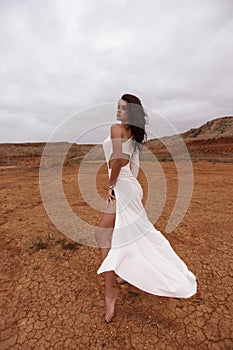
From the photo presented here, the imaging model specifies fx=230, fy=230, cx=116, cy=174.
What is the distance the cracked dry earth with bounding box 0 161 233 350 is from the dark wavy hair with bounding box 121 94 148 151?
146 cm

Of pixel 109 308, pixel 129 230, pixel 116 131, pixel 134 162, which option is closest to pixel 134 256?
pixel 129 230

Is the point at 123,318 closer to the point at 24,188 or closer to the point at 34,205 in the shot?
the point at 34,205

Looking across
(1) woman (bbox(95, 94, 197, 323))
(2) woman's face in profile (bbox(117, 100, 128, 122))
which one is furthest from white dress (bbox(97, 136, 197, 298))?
(2) woman's face in profile (bbox(117, 100, 128, 122))

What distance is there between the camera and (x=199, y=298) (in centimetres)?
210

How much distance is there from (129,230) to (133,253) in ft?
0.63

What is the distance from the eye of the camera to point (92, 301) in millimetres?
2076

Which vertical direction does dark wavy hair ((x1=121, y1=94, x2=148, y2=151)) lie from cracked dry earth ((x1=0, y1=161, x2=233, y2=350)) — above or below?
above

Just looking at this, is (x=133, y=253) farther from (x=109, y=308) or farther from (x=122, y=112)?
(x=122, y=112)

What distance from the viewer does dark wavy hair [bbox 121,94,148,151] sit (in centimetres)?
171

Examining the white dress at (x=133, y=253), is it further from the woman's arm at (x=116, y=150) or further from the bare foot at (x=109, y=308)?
the bare foot at (x=109, y=308)

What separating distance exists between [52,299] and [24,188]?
5.24m

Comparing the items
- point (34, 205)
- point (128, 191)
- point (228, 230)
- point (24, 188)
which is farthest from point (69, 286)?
point (24, 188)

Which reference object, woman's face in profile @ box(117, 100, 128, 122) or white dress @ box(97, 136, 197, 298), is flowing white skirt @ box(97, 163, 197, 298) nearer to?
white dress @ box(97, 136, 197, 298)

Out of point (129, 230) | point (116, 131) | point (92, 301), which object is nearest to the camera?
point (116, 131)
